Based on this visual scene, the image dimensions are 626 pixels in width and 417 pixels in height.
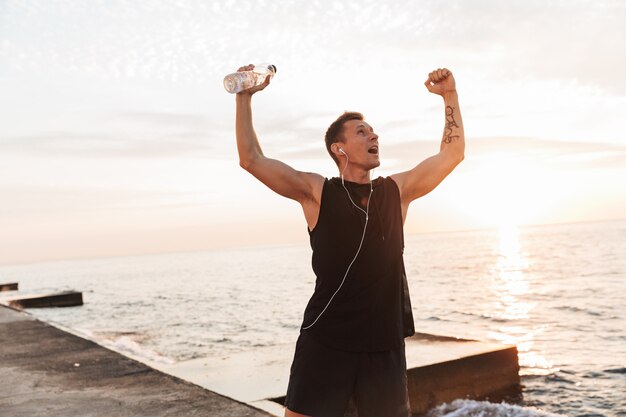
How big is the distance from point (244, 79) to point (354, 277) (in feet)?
3.70

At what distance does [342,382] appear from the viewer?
10.0 feet

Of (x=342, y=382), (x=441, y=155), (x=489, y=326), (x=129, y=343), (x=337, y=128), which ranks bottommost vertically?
(x=489, y=326)

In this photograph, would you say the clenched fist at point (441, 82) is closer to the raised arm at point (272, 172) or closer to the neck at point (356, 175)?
the neck at point (356, 175)

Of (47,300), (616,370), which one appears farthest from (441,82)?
(47,300)

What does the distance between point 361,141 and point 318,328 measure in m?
0.97

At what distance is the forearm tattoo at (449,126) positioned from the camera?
11.8 ft

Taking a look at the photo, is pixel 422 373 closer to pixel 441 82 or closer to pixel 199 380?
pixel 199 380

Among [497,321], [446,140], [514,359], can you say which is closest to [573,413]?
[514,359]

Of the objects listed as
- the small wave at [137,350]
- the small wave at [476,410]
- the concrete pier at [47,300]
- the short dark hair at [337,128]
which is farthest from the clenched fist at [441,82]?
the concrete pier at [47,300]

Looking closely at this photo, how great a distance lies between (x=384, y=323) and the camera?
308 centimetres

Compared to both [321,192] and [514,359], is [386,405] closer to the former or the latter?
[321,192]

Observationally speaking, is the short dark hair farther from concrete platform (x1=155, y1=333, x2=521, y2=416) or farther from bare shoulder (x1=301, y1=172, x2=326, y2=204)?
concrete platform (x1=155, y1=333, x2=521, y2=416)

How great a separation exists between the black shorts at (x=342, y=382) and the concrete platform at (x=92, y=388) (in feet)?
9.65

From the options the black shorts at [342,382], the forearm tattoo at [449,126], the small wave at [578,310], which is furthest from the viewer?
the small wave at [578,310]
